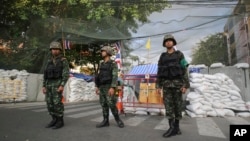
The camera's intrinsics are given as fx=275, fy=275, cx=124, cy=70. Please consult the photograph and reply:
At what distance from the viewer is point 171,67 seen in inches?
198

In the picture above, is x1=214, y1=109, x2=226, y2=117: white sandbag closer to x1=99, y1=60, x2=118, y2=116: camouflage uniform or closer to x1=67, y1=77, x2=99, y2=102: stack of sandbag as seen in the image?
x1=99, y1=60, x2=118, y2=116: camouflage uniform

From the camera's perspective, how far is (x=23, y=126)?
5.53m

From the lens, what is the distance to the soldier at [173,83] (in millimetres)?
4988

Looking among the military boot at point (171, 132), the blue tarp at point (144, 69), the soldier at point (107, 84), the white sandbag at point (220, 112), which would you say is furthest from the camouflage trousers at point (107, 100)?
the blue tarp at point (144, 69)

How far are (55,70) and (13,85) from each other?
9.44 metres

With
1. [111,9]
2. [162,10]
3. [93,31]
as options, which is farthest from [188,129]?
[111,9]

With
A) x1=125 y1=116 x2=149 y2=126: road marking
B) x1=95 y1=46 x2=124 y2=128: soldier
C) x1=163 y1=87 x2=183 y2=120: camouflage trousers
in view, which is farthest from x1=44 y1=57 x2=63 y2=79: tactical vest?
x1=163 y1=87 x2=183 y2=120: camouflage trousers

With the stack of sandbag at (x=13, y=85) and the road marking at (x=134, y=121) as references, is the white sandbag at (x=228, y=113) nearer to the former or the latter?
the road marking at (x=134, y=121)

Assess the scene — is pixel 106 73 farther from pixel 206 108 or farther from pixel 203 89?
pixel 203 89

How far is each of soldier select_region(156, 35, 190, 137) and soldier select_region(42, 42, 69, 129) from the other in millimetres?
1998

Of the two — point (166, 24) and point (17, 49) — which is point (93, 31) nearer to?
point (166, 24)

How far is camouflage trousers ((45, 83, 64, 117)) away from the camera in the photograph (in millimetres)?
5496

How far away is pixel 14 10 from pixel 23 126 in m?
10.3

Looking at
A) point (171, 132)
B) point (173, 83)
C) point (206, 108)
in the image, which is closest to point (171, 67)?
point (173, 83)
